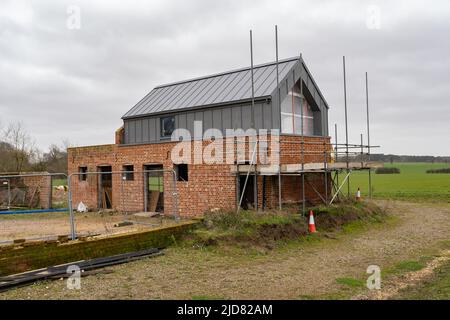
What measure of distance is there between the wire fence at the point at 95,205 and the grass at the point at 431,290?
7.60 m

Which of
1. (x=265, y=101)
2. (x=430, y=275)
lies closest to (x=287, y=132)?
(x=265, y=101)

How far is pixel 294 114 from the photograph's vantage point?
16.2 meters

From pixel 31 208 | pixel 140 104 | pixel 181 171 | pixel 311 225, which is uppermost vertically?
pixel 140 104

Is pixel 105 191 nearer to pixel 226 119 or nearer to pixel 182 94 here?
pixel 182 94

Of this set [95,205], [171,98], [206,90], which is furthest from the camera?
[95,205]

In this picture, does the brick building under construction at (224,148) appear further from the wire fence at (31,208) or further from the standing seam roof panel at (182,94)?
the wire fence at (31,208)

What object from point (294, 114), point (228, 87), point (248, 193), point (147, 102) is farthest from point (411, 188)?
point (147, 102)

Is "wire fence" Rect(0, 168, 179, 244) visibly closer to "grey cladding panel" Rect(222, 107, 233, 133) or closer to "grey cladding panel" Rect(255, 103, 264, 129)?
"grey cladding panel" Rect(222, 107, 233, 133)

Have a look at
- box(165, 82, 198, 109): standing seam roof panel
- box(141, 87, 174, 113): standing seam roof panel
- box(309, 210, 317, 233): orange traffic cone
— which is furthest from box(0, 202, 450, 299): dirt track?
box(141, 87, 174, 113): standing seam roof panel

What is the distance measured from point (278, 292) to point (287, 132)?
917 centimetres

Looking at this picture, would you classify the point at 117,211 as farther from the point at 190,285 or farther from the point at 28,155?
the point at 28,155

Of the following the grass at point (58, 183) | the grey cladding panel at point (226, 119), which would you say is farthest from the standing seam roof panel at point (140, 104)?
the grass at point (58, 183)

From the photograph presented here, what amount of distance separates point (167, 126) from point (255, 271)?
36.2 ft

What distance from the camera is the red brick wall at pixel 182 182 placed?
47.9ft
